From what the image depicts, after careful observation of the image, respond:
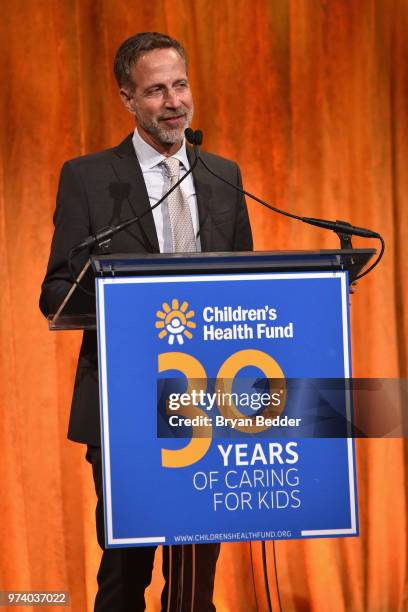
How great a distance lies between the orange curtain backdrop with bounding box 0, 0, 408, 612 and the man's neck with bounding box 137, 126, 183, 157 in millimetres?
1148

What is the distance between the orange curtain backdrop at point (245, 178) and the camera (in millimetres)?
3400

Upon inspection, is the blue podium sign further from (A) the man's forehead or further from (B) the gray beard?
(A) the man's forehead

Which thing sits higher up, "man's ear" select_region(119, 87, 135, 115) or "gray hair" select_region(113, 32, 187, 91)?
"gray hair" select_region(113, 32, 187, 91)

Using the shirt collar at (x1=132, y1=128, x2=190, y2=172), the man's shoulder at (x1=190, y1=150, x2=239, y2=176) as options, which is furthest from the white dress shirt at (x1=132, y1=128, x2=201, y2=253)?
the man's shoulder at (x1=190, y1=150, x2=239, y2=176)

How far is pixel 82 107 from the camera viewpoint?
3.43m

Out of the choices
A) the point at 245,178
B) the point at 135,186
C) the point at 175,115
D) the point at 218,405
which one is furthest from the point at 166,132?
the point at 245,178

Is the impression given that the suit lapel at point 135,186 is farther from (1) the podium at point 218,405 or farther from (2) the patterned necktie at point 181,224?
(1) the podium at point 218,405

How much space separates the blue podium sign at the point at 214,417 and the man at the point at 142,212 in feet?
1.25

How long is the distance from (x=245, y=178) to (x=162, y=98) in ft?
4.36

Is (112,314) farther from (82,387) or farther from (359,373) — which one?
(359,373)

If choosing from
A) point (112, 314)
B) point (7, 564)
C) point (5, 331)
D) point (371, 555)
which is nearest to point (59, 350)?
point (5, 331)

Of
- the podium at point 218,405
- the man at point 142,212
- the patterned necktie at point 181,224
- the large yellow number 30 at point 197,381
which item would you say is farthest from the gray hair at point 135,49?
the large yellow number 30 at point 197,381

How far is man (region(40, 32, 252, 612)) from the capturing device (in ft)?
6.96

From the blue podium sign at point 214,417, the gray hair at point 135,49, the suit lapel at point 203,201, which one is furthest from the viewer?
the gray hair at point 135,49
